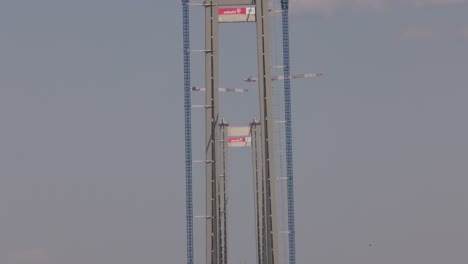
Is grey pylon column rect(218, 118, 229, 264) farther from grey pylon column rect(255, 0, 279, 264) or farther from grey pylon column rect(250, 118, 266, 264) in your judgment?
grey pylon column rect(255, 0, 279, 264)

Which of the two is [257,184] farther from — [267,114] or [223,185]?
[267,114]

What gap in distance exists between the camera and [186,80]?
130000 millimetres

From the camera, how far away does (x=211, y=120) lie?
415 ft

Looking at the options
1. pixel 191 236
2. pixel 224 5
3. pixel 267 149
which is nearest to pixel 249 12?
pixel 224 5

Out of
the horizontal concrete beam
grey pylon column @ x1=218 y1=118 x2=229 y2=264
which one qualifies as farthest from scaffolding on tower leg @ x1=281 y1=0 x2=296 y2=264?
grey pylon column @ x1=218 y1=118 x2=229 y2=264

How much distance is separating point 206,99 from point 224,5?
9.44 m

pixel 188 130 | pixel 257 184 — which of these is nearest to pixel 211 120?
pixel 188 130

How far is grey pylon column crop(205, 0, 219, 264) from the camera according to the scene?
125250mm

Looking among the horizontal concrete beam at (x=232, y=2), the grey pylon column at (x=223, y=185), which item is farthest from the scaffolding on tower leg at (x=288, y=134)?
the grey pylon column at (x=223, y=185)

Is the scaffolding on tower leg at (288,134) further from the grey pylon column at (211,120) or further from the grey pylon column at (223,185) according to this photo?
the grey pylon column at (223,185)

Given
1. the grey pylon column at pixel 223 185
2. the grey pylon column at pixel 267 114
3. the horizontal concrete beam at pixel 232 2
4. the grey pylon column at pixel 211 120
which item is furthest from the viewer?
the grey pylon column at pixel 223 185

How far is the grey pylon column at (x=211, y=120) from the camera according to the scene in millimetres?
125250

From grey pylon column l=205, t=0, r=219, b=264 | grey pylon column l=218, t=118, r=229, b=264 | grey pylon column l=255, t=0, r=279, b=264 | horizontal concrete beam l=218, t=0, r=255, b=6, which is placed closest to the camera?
grey pylon column l=255, t=0, r=279, b=264

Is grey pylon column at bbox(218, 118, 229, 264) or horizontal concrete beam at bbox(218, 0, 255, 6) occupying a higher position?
horizontal concrete beam at bbox(218, 0, 255, 6)
